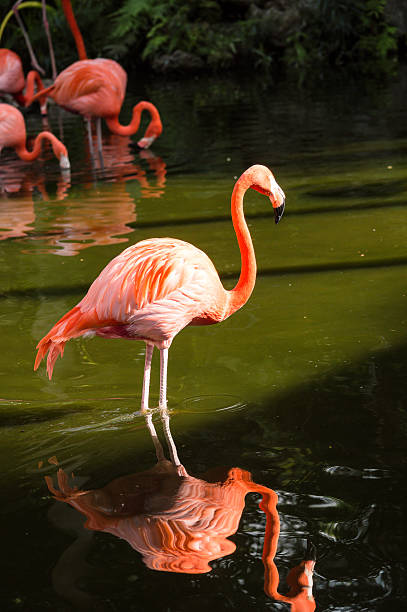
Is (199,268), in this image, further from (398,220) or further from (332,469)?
(398,220)

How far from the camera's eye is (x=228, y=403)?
10.2 feet

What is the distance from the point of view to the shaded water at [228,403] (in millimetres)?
2129

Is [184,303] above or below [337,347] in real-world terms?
above

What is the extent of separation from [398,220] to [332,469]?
10.3 ft

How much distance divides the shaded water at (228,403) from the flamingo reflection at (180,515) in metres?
0.01

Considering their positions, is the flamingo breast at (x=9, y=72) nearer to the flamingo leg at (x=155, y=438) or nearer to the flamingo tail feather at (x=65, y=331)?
the flamingo tail feather at (x=65, y=331)

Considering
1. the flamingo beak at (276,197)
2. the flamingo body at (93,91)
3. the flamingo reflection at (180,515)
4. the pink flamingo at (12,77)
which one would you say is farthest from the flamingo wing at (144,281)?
the pink flamingo at (12,77)

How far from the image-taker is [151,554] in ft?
7.18

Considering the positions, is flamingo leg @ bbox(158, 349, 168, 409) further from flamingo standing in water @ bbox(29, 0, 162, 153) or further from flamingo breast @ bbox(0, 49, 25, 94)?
flamingo breast @ bbox(0, 49, 25, 94)

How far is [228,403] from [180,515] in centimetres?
80

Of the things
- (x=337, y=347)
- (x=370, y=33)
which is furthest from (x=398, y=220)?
(x=370, y=33)

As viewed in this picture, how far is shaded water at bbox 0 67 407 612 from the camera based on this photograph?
2129 mm

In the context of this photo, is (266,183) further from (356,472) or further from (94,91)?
(94,91)

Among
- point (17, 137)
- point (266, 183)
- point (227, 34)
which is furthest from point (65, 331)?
point (227, 34)
